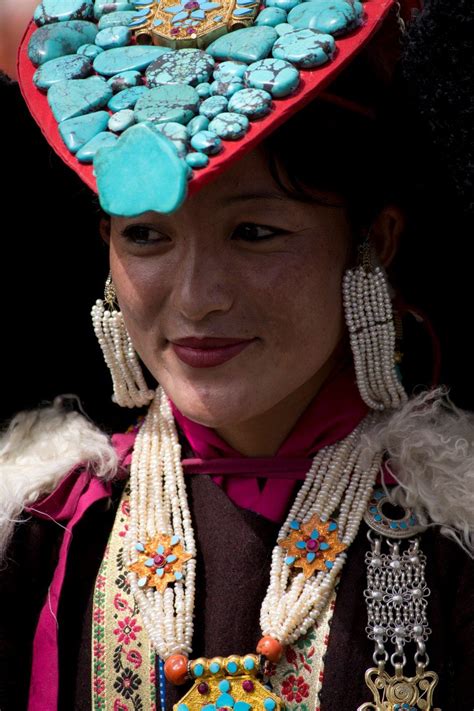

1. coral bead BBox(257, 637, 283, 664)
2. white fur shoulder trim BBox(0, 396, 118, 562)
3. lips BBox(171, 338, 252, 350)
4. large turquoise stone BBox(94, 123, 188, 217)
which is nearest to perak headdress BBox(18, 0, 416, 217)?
large turquoise stone BBox(94, 123, 188, 217)

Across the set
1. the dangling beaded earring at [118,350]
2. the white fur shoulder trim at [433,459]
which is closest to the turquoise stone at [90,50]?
the dangling beaded earring at [118,350]

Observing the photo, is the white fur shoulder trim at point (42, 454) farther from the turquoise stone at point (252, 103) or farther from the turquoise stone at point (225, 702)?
the turquoise stone at point (252, 103)

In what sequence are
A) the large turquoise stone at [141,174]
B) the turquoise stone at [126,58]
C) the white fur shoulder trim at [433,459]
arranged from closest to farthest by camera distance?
1. the large turquoise stone at [141,174]
2. the turquoise stone at [126,58]
3. the white fur shoulder trim at [433,459]

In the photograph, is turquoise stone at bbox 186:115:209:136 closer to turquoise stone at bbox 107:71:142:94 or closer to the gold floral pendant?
turquoise stone at bbox 107:71:142:94

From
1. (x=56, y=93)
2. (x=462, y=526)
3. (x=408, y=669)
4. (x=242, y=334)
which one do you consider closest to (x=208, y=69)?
(x=56, y=93)

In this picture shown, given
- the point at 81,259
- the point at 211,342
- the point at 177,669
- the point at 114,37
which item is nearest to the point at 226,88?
the point at 114,37

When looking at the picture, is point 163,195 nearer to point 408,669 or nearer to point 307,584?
point 307,584

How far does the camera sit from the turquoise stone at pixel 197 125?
1242 millimetres

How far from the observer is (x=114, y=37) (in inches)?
56.4

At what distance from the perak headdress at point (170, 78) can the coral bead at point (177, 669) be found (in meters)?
0.65

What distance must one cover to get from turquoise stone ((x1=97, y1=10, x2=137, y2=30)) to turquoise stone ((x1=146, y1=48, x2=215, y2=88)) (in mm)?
139

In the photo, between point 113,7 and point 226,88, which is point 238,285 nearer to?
point 226,88

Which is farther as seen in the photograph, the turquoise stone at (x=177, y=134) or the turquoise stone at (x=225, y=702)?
the turquoise stone at (x=225, y=702)

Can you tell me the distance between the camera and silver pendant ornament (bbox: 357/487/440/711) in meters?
1.40
